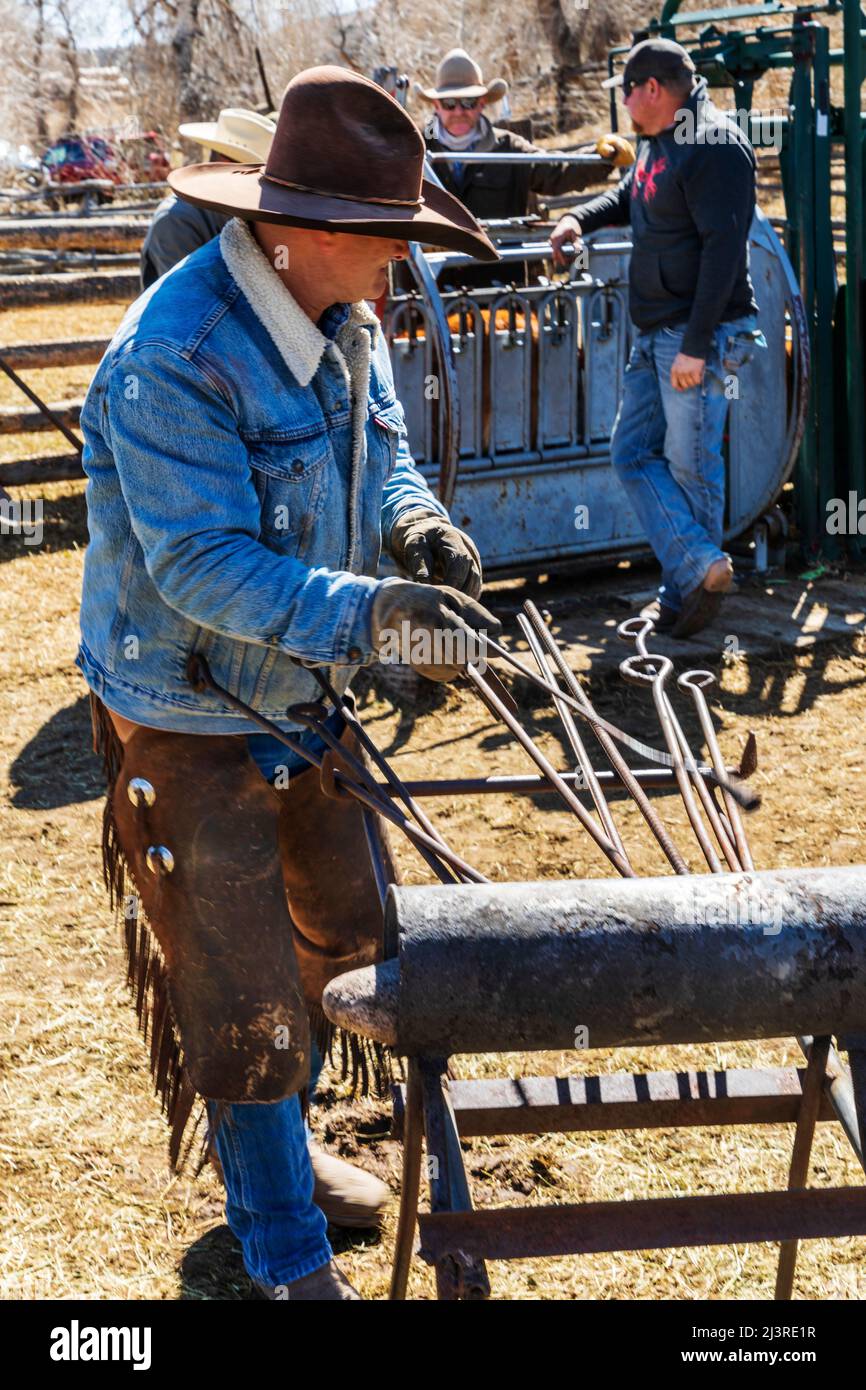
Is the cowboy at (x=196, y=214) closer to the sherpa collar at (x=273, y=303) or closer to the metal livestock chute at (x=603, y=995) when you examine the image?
the sherpa collar at (x=273, y=303)

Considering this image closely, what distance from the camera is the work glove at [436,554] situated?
8.40 ft

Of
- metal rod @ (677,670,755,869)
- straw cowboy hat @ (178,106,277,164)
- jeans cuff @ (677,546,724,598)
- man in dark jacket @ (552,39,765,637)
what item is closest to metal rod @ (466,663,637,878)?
metal rod @ (677,670,755,869)

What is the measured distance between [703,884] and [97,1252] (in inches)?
64.8

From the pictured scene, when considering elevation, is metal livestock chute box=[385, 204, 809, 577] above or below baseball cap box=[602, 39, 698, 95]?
below

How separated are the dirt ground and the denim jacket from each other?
3.67ft

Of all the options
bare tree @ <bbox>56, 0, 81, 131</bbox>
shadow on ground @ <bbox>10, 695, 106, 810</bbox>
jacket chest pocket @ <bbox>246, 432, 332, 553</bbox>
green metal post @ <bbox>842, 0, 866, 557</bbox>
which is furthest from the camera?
bare tree @ <bbox>56, 0, 81, 131</bbox>

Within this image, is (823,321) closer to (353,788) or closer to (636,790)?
(636,790)

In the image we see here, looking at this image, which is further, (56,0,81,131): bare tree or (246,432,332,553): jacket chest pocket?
(56,0,81,131): bare tree

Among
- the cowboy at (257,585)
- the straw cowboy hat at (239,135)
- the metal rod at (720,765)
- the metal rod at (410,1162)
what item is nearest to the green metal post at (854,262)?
the straw cowboy hat at (239,135)

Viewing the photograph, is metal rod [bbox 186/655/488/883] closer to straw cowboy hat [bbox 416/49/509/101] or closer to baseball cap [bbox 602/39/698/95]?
baseball cap [bbox 602/39/698/95]

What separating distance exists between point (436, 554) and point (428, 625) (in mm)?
556

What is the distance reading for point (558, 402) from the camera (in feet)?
21.7

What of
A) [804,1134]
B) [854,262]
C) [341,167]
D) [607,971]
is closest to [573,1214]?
[607,971]

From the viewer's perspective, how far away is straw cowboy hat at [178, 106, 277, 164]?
4.53 metres
